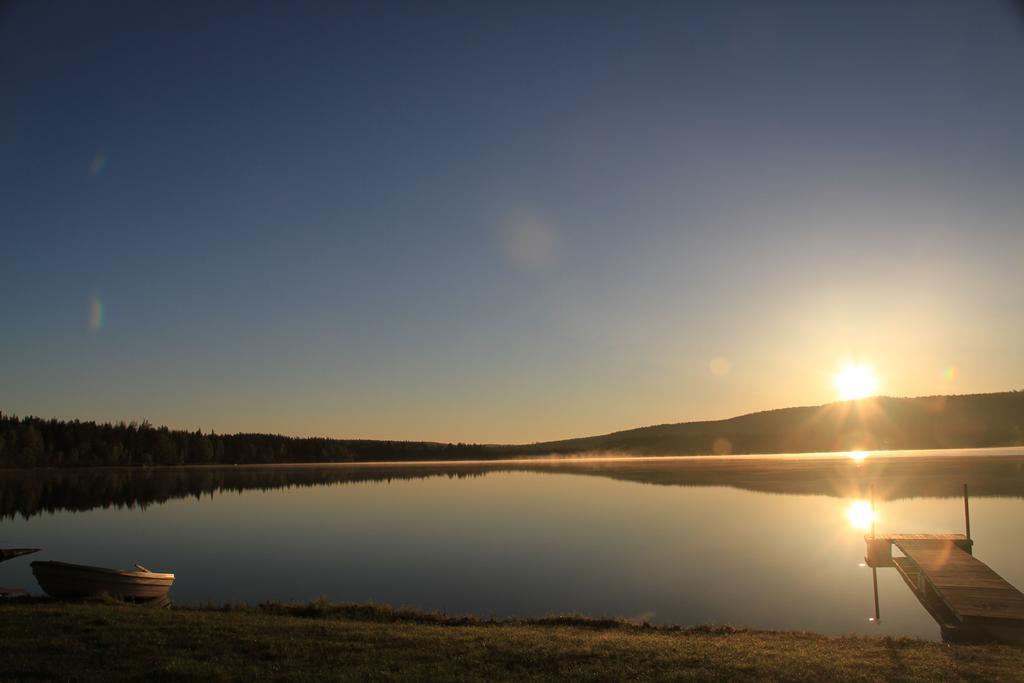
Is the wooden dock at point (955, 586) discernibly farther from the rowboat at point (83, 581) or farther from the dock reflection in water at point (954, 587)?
the rowboat at point (83, 581)

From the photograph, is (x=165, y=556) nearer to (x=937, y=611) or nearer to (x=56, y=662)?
(x=56, y=662)

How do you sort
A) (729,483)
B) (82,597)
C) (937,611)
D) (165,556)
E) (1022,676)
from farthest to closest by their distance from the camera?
(729,483)
(165,556)
(937,611)
(82,597)
(1022,676)

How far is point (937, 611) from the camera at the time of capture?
69.1 ft

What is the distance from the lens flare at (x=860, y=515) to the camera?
40878 millimetres

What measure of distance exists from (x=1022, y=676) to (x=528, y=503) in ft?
160

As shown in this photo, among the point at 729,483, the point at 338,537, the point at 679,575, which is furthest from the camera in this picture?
the point at 729,483

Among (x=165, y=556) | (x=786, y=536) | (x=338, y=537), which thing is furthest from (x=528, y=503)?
(x=165, y=556)

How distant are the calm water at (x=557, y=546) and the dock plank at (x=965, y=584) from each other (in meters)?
1.13

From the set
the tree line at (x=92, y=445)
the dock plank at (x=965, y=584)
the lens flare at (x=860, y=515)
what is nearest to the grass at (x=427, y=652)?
the dock plank at (x=965, y=584)

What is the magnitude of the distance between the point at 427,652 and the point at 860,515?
4073cm

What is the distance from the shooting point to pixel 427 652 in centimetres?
1319

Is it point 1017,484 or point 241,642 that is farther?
point 1017,484

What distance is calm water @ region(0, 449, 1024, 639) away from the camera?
22531mm

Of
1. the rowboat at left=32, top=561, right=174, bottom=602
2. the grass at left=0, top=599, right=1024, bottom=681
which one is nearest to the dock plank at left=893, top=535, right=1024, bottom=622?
the grass at left=0, top=599, right=1024, bottom=681
